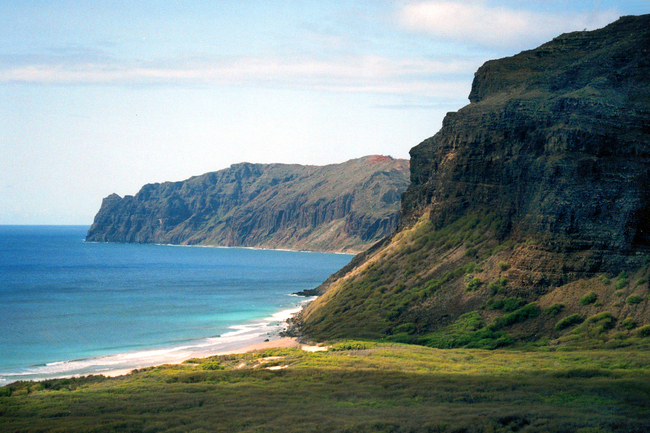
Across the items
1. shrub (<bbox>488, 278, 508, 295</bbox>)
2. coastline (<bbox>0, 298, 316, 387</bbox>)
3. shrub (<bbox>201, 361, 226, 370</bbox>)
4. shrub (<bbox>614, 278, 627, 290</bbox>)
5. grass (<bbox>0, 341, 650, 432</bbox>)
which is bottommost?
coastline (<bbox>0, 298, 316, 387</bbox>)

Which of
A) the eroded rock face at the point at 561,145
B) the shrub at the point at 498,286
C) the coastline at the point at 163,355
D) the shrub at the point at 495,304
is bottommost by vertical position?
the coastline at the point at 163,355

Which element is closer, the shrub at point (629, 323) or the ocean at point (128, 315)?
the shrub at point (629, 323)

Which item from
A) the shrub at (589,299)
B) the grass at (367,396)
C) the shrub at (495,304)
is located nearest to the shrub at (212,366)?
the grass at (367,396)

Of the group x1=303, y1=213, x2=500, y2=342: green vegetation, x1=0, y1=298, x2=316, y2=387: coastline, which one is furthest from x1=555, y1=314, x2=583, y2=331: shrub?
x1=0, y1=298, x2=316, y2=387: coastline

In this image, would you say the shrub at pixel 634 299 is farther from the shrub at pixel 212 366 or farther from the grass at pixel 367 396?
the shrub at pixel 212 366

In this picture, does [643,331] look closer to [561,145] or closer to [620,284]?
[620,284]

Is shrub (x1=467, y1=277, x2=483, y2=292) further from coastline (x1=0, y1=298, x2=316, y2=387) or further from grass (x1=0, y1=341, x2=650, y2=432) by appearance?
coastline (x1=0, y1=298, x2=316, y2=387)
